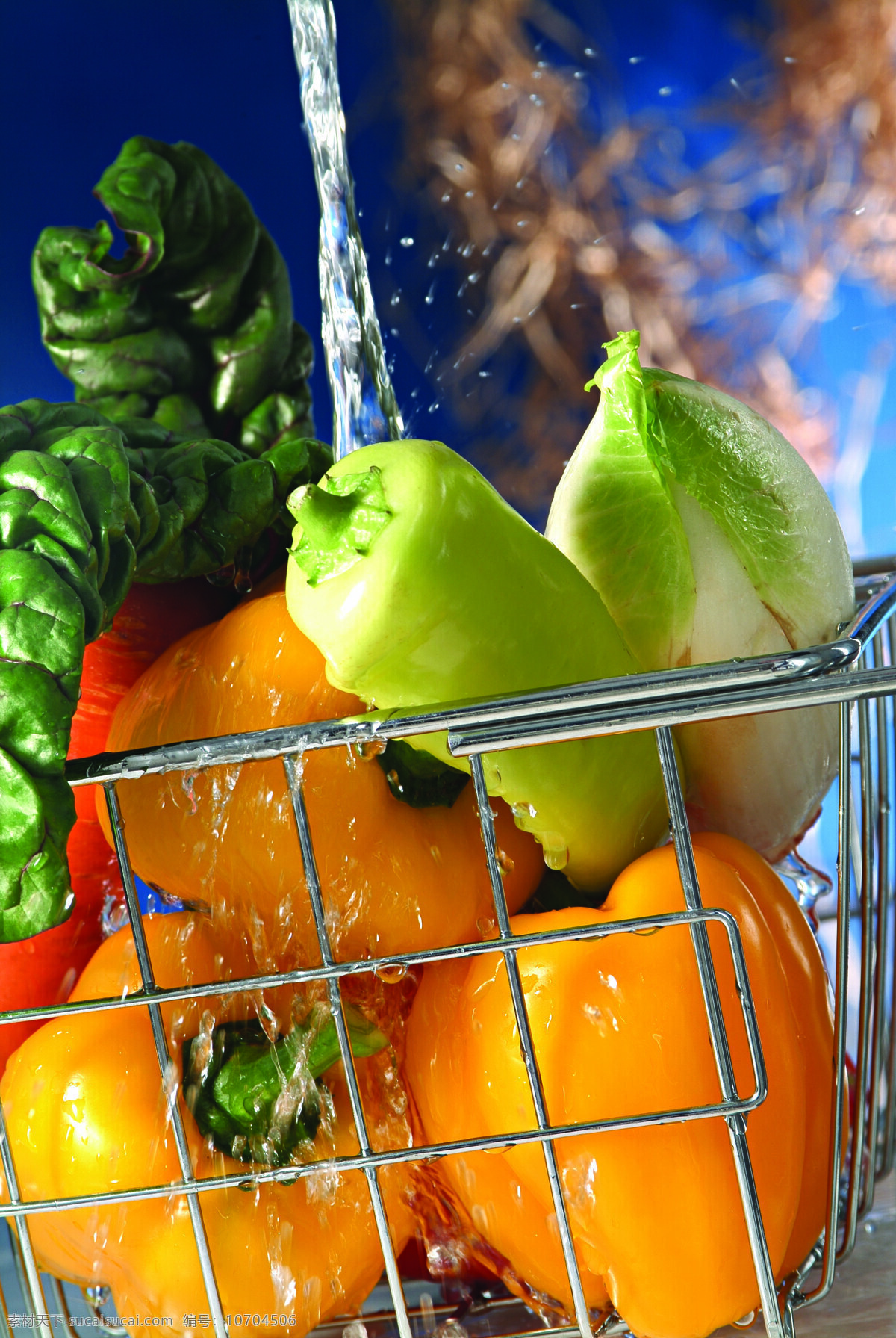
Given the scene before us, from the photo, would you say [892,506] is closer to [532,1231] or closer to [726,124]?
[726,124]

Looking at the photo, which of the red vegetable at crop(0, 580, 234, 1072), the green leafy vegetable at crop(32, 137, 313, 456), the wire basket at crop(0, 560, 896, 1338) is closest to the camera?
the wire basket at crop(0, 560, 896, 1338)

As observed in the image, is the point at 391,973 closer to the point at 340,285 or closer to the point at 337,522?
the point at 337,522

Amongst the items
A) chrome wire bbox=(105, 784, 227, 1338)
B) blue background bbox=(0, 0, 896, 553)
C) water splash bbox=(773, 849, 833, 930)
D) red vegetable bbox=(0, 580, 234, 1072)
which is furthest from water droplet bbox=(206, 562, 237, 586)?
blue background bbox=(0, 0, 896, 553)

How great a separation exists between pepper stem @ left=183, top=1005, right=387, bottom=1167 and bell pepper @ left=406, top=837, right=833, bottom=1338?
1.2 inches

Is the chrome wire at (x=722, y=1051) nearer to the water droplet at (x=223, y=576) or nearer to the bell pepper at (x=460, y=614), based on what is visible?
the bell pepper at (x=460, y=614)

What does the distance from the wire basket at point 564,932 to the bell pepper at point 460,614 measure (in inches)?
0.6

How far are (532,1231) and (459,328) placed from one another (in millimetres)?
1404

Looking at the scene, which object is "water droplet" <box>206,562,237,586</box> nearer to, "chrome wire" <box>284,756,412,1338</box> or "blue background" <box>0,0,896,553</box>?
"chrome wire" <box>284,756,412,1338</box>

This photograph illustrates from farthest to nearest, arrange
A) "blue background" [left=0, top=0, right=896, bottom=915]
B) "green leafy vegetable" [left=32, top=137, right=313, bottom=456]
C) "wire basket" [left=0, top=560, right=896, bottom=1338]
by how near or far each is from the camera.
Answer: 1. "blue background" [left=0, top=0, right=896, bottom=915]
2. "green leafy vegetable" [left=32, top=137, right=313, bottom=456]
3. "wire basket" [left=0, top=560, right=896, bottom=1338]

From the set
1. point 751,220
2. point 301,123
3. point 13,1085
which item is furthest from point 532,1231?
point 751,220

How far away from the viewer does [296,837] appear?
0.31 meters

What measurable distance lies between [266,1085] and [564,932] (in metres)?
0.09

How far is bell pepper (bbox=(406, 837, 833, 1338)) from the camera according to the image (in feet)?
0.90

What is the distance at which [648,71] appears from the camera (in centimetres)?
155
